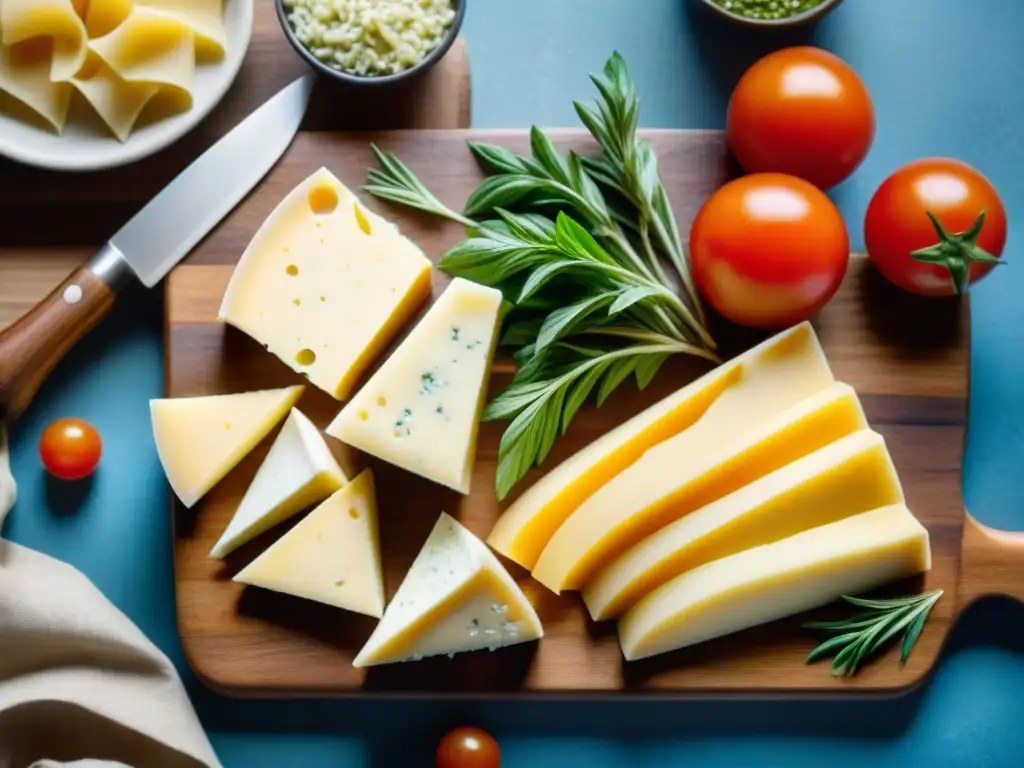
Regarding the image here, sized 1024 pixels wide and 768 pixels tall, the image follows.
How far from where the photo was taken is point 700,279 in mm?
1984

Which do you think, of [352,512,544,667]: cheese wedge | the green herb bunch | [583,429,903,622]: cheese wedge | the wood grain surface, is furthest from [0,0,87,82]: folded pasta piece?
[583,429,903,622]: cheese wedge

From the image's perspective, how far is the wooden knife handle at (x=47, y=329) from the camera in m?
1.96

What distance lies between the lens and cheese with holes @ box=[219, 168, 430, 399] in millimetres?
1984

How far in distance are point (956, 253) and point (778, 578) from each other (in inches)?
26.0

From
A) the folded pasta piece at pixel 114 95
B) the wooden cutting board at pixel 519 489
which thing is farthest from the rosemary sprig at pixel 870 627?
the folded pasta piece at pixel 114 95

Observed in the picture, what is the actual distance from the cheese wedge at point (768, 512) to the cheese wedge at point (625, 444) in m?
0.15

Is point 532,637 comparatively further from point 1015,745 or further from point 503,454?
point 1015,745

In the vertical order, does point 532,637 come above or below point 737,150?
below

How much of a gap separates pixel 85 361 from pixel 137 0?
0.72 m

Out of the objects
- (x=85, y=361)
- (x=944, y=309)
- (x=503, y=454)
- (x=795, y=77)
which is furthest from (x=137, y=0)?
(x=944, y=309)

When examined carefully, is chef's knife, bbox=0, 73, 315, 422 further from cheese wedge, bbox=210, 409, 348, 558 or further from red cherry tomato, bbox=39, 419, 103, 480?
cheese wedge, bbox=210, 409, 348, 558

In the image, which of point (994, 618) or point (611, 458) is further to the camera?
point (994, 618)

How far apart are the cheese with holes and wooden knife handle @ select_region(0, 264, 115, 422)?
26 cm

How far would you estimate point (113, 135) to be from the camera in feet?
6.50
